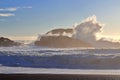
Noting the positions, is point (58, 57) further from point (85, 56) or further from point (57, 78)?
point (57, 78)

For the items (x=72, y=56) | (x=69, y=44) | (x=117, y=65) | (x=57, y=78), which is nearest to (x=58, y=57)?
(x=72, y=56)

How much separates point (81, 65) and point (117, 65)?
18.2 feet

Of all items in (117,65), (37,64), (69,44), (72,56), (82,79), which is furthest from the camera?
(69,44)

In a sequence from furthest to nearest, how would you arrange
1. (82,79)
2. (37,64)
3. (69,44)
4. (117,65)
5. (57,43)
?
1. (57,43)
2. (69,44)
3. (37,64)
4. (117,65)
5. (82,79)

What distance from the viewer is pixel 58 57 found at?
79625 millimetres

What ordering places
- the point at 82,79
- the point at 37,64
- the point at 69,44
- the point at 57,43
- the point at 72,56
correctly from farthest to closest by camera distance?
the point at 57,43 → the point at 69,44 → the point at 72,56 → the point at 37,64 → the point at 82,79

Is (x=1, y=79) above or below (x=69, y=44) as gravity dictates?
below

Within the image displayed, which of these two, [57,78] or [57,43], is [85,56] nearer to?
[57,78]

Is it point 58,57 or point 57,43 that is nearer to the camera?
point 58,57

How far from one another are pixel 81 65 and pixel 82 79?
77.3ft

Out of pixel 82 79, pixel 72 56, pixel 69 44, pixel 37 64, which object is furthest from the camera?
pixel 69 44

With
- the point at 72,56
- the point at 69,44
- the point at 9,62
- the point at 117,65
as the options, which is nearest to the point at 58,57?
the point at 72,56

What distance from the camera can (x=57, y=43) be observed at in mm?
165125

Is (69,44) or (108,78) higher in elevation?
(69,44)
